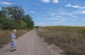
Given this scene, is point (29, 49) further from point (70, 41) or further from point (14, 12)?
point (14, 12)

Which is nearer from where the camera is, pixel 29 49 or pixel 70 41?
pixel 29 49

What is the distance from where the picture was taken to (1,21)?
65.2 metres

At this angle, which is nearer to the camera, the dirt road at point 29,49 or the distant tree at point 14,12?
the dirt road at point 29,49

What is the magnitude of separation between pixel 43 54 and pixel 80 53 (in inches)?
90.3

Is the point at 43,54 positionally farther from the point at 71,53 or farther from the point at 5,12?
the point at 5,12

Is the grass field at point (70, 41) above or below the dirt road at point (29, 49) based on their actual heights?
above

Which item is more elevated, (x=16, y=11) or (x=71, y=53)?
(x=16, y=11)

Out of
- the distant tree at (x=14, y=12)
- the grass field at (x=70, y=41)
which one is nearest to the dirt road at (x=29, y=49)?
the grass field at (x=70, y=41)

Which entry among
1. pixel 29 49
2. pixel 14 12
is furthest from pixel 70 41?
pixel 14 12

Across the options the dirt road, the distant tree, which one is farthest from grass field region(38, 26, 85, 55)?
the distant tree

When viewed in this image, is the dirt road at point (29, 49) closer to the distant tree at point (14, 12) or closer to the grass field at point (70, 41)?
the grass field at point (70, 41)

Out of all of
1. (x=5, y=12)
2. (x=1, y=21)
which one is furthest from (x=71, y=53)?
(x=5, y=12)

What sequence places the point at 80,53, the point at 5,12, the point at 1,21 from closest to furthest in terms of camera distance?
the point at 80,53 → the point at 1,21 → the point at 5,12

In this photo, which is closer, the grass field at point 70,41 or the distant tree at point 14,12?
the grass field at point 70,41
